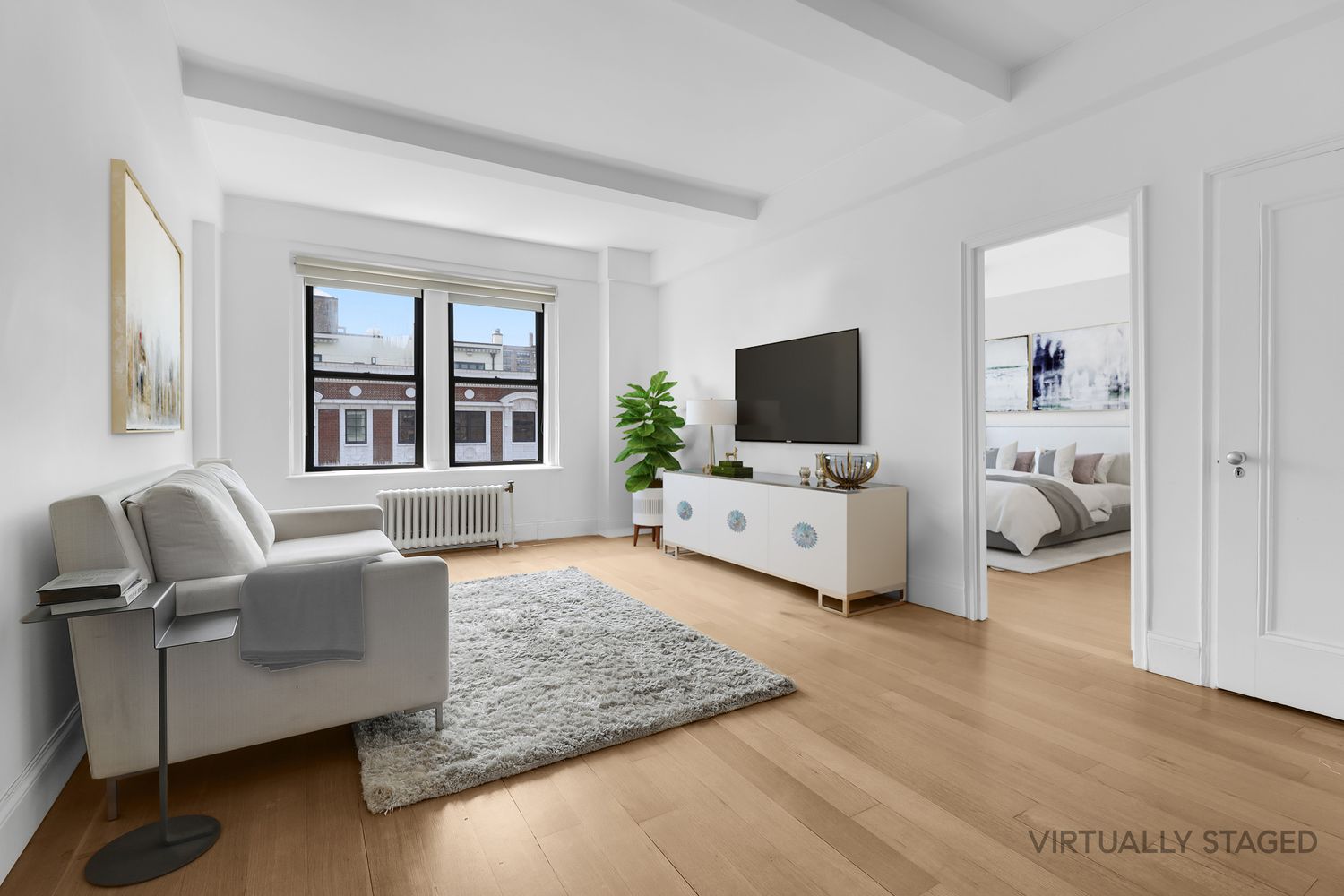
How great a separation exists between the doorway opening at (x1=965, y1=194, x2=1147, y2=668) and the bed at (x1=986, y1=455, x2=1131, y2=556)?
11 millimetres

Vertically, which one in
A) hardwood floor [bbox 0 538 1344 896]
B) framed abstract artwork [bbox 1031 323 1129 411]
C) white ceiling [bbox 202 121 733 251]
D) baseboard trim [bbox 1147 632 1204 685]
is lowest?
hardwood floor [bbox 0 538 1344 896]

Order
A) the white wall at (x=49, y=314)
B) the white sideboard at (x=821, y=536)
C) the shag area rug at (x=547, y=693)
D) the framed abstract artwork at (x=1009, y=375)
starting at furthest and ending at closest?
the framed abstract artwork at (x=1009, y=375)
the white sideboard at (x=821, y=536)
the shag area rug at (x=547, y=693)
the white wall at (x=49, y=314)

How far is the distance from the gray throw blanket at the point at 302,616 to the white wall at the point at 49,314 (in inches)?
19.4

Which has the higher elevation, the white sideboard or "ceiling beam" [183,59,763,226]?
"ceiling beam" [183,59,763,226]

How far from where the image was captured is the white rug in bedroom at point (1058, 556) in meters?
4.60

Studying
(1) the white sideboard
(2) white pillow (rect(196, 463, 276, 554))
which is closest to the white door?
(1) the white sideboard

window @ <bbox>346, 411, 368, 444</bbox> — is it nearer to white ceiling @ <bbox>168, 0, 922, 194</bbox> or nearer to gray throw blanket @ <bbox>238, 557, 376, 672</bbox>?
white ceiling @ <bbox>168, 0, 922, 194</bbox>

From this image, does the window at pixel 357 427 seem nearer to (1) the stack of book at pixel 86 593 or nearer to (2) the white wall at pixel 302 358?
(2) the white wall at pixel 302 358

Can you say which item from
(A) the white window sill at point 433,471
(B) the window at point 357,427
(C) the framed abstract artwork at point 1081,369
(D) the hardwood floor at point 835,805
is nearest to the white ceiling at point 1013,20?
(D) the hardwood floor at point 835,805

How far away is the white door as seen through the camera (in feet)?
7.33

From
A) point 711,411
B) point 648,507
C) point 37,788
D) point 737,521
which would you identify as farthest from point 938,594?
point 37,788

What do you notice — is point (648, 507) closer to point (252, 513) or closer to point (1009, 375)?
point (252, 513)

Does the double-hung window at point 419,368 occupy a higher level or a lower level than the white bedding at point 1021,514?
higher

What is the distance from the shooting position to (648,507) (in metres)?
5.54
